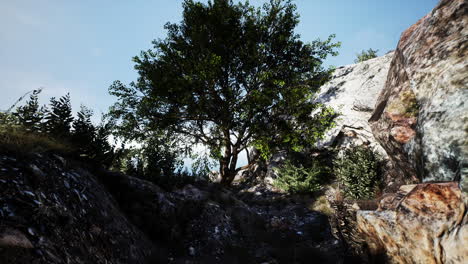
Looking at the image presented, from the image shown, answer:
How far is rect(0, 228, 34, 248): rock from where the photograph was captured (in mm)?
1825

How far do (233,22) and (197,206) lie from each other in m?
10.9

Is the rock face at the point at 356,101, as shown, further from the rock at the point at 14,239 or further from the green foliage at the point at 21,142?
the rock at the point at 14,239

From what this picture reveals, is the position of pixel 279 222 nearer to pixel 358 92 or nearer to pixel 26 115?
pixel 26 115

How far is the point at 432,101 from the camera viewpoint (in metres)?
3.98

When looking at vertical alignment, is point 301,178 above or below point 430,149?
above

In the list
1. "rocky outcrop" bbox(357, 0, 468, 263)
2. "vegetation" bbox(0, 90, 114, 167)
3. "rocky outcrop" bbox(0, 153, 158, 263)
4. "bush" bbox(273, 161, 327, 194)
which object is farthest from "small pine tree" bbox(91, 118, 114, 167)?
"bush" bbox(273, 161, 327, 194)

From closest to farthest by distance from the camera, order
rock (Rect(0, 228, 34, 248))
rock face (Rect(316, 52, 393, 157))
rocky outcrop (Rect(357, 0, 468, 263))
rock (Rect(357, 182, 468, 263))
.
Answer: rock (Rect(0, 228, 34, 248)), rock (Rect(357, 182, 468, 263)), rocky outcrop (Rect(357, 0, 468, 263)), rock face (Rect(316, 52, 393, 157))

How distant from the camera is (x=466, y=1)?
4633mm

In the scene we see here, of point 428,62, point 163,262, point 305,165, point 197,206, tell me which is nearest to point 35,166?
point 163,262

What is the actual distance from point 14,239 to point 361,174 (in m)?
11.8

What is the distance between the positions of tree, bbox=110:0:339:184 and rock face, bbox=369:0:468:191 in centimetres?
487

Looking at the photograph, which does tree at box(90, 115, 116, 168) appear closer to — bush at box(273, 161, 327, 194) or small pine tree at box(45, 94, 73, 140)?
small pine tree at box(45, 94, 73, 140)

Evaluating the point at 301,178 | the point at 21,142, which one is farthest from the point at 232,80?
the point at 21,142

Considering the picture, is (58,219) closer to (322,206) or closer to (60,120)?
(60,120)
